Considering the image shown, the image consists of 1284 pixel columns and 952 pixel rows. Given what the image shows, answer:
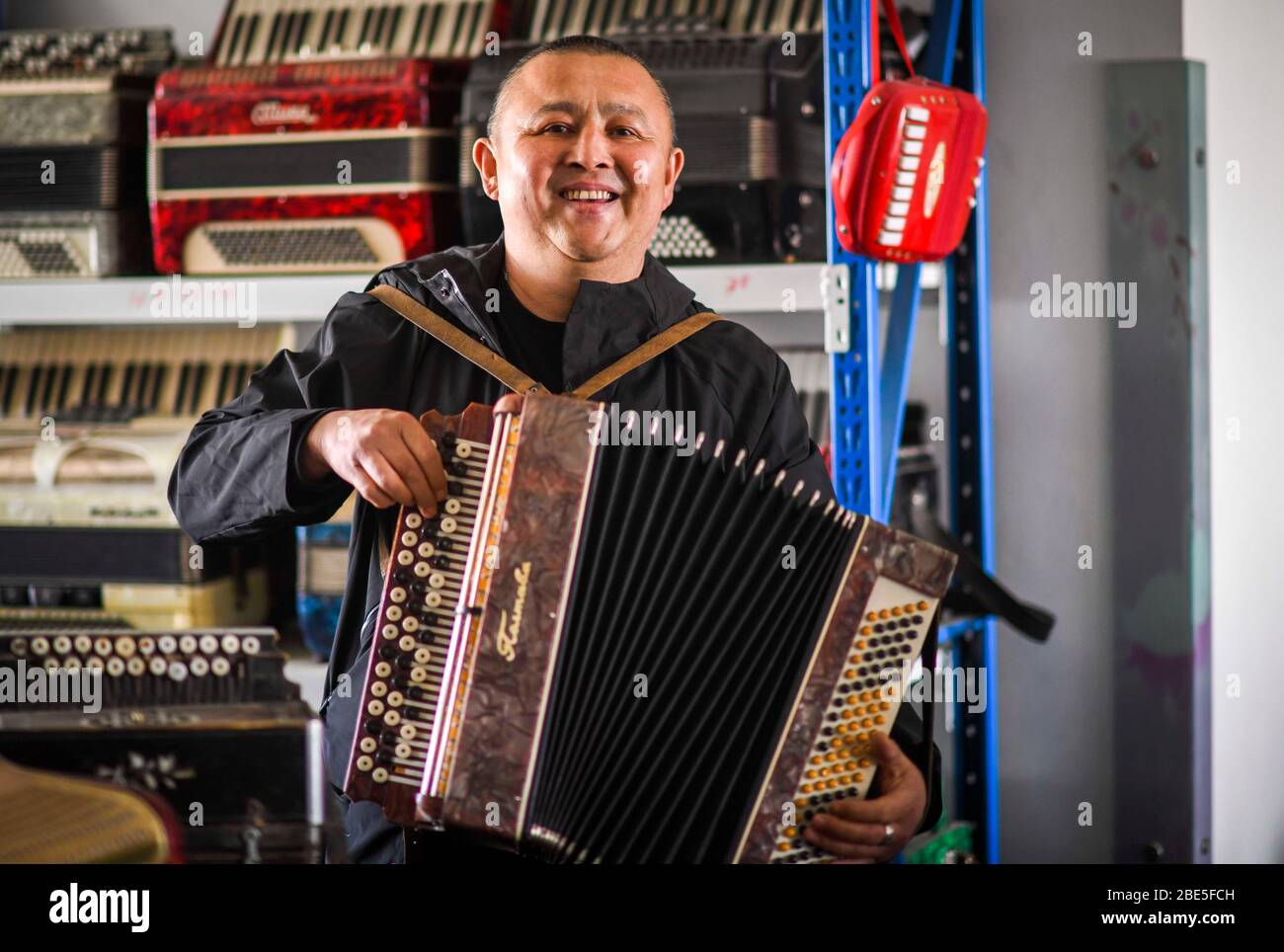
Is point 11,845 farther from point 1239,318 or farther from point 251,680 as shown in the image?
point 1239,318

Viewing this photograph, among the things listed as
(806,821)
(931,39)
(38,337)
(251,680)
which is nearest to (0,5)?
(38,337)

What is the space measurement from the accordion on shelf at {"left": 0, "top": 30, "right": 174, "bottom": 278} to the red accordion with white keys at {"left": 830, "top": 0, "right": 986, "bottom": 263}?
5.61ft

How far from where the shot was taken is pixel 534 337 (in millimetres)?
1892

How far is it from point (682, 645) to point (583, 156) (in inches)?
26.1

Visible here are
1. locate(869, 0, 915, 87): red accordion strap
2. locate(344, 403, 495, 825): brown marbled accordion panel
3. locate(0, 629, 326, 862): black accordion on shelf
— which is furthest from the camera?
locate(869, 0, 915, 87): red accordion strap

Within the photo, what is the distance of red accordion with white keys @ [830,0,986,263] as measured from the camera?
2.25 metres

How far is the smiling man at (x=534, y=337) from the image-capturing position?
1.79 m

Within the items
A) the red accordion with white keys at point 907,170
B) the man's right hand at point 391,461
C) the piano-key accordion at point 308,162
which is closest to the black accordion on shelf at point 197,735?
the man's right hand at point 391,461

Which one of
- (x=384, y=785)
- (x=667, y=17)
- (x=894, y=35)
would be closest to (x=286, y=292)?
(x=667, y=17)

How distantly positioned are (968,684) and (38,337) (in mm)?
2519

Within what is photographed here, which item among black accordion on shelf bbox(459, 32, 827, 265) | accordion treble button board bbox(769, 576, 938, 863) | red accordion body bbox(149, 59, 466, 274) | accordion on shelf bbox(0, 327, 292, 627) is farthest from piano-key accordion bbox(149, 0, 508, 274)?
accordion treble button board bbox(769, 576, 938, 863)

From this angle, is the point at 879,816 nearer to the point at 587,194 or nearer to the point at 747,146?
the point at 587,194

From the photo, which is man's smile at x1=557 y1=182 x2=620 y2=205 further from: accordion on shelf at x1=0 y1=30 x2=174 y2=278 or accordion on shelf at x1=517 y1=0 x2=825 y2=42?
accordion on shelf at x1=0 y1=30 x2=174 y2=278
